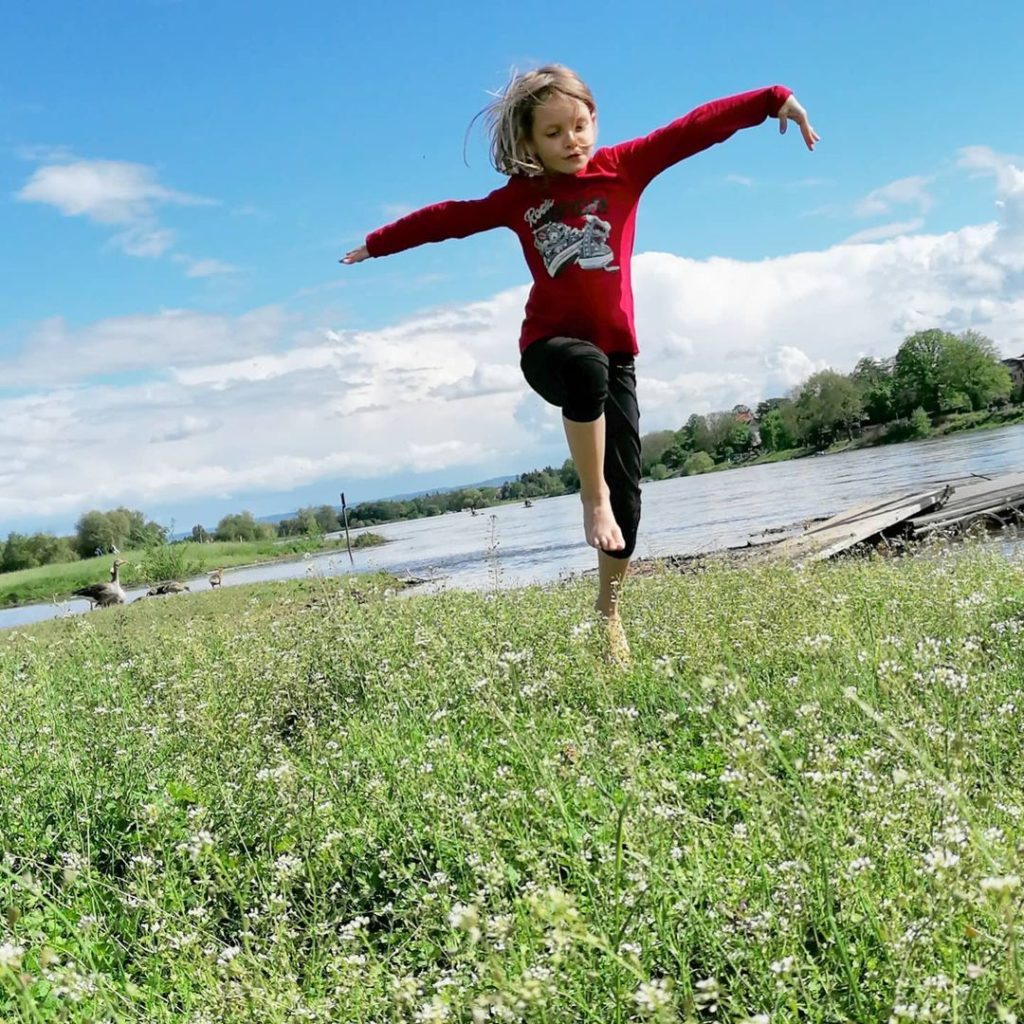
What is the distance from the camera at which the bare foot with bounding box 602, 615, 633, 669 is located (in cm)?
485

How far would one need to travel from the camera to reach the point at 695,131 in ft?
17.7

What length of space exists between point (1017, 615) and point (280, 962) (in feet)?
13.9

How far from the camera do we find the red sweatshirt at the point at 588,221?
5.17 m

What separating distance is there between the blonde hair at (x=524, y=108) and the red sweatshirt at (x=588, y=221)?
10 cm

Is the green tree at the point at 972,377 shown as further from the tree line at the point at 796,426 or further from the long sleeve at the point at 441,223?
the long sleeve at the point at 441,223

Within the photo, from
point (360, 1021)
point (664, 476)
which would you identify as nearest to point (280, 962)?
point (360, 1021)

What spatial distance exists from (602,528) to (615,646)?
2.06 feet

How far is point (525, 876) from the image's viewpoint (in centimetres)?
314

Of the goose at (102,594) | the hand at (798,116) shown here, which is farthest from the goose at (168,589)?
the hand at (798,116)

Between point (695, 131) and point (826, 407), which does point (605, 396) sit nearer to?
point (695, 131)

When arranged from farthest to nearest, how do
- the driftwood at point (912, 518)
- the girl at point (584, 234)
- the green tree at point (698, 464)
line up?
the green tree at point (698, 464)
the driftwood at point (912, 518)
the girl at point (584, 234)

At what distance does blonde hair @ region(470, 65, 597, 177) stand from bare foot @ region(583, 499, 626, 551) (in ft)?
6.04

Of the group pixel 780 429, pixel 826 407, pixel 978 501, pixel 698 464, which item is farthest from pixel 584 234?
pixel 780 429

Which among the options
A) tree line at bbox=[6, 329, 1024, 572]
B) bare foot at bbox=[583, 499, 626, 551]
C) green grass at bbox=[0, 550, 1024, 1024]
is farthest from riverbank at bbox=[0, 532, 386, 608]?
bare foot at bbox=[583, 499, 626, 551]
